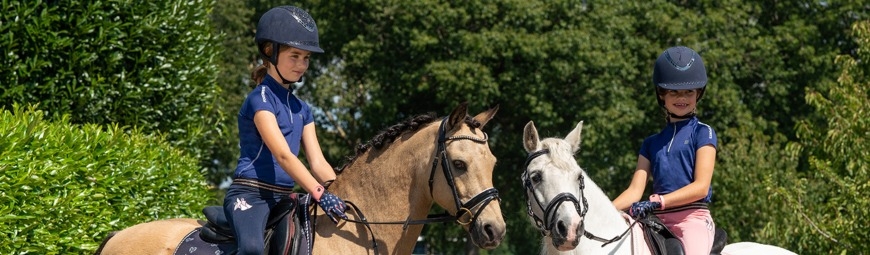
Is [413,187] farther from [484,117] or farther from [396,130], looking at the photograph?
[484,117]

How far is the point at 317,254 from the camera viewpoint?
20.8 ft

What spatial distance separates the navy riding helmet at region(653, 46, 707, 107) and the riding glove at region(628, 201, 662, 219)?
2.95 ft

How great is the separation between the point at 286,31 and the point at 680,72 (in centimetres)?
323

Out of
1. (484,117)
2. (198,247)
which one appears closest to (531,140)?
(484,117)

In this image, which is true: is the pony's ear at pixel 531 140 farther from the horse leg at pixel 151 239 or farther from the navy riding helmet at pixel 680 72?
the horse leg at pixel 151 239

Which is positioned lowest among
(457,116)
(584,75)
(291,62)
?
(584,75)

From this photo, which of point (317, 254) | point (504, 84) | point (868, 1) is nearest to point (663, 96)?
point (317, 254)

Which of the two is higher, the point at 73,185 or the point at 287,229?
the point at 287,229

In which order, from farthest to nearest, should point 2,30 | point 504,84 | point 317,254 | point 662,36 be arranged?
1. point 662,36
2. point 504,84
3. point 2,30
4. point 317,254

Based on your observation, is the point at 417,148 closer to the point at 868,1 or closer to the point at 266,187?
the point at 266,187

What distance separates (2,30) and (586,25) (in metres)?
22.0

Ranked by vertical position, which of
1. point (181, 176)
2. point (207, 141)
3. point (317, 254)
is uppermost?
point (317, 254)

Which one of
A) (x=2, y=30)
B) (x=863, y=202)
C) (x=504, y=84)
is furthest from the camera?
(x=504, y=84)

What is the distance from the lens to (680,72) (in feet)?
27.1
